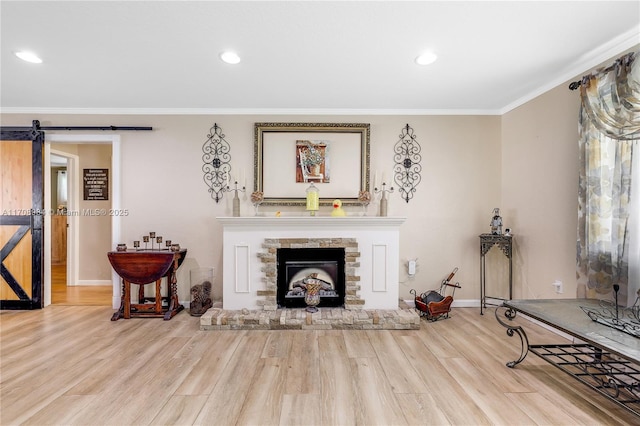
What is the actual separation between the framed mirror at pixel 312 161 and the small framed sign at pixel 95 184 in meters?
2.60

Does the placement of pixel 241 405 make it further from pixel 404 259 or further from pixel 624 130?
pixel 624 130

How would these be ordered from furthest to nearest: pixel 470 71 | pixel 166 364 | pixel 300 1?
pixel 470 71 → pixel 166 364 → pixel 300 1

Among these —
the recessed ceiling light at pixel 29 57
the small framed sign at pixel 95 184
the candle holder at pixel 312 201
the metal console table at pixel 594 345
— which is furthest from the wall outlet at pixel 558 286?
the small framed sign at pixel 95 184

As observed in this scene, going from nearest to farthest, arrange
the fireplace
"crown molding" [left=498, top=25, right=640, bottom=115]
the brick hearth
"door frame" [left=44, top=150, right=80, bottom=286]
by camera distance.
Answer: "crown molding" [left=498, top=25, right=640, bottom=115]
the brick hearth
the fireplace
"door frame" [left=44, top=150, right=80, bottom=286]

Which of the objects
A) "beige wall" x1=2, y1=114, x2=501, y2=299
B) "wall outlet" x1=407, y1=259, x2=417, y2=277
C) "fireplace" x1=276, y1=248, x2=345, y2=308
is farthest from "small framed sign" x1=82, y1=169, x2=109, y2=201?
"wall outlet" x1=407, y1=259, x2=417, y2=277

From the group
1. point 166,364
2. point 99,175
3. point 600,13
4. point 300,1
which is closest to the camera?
point 300,1

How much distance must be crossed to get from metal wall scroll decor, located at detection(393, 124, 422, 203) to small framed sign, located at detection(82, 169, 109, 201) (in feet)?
13.5

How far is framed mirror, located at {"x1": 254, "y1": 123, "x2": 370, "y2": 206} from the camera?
3.39m

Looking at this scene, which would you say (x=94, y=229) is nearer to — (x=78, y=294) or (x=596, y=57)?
(x=78, y=294)

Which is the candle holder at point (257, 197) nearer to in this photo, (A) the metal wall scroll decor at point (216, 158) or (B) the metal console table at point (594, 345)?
(A) the metal wall scroll decor at point (216, 158)

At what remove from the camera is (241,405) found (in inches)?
66.7

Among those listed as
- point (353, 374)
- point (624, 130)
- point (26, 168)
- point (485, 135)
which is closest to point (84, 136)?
point (26, 168)

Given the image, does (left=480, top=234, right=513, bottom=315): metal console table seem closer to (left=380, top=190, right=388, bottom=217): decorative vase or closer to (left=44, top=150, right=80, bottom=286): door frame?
(left=380, top=190, right=388, bottom=217): decorative vase

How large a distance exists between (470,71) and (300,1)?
62.1 inches
